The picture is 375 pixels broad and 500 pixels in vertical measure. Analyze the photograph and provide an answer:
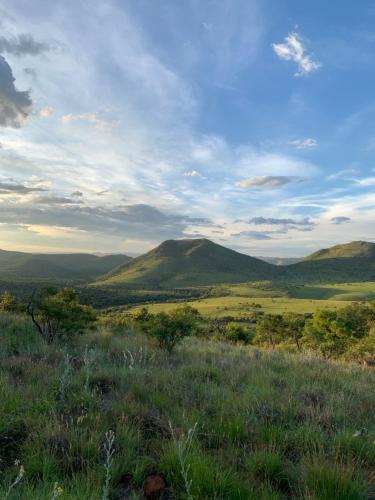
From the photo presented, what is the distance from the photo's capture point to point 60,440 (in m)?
3.41

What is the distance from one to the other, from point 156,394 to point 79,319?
270 inches

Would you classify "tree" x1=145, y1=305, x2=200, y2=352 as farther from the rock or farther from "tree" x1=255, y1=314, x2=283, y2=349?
"tree" x1=255, y1=314, x2=283, y2=349

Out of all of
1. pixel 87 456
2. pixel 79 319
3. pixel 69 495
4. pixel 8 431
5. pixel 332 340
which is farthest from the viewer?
pixel 332 340

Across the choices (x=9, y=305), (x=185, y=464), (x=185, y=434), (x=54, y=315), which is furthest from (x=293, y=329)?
(x=185, y=464)

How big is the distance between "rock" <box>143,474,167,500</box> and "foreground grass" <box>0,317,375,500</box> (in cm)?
9

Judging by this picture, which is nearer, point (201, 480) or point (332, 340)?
point (201, 480)

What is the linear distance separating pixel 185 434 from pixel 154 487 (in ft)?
3.27

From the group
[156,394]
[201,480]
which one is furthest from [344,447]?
[156,394]

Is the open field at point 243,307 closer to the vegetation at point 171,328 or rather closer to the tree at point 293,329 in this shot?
the tree at point 293,329

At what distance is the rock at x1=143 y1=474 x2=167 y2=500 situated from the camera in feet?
9.37

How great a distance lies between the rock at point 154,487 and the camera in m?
2.86

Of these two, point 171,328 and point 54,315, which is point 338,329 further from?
point 54,315

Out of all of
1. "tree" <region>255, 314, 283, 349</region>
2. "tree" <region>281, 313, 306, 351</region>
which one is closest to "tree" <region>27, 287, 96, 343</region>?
"tree" <region>255, 314, 283, 349</region>

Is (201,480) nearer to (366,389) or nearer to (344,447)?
(344,447)
